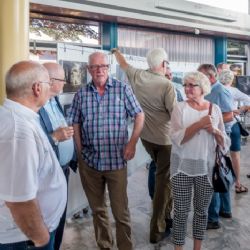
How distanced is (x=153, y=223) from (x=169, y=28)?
4655 millimetres

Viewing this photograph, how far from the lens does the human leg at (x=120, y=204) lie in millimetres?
2309

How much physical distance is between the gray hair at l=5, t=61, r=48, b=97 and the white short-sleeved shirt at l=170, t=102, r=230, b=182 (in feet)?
3.94

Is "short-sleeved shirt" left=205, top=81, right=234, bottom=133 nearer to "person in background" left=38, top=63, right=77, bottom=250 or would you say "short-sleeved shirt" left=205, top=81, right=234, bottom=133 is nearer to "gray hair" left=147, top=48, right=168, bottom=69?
"gray hair" left=147, top=48, right=168, bottom=69

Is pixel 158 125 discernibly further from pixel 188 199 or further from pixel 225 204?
pixel 225 204

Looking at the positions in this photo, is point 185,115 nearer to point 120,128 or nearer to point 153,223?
point 120,128

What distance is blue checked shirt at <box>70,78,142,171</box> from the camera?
2.25 m

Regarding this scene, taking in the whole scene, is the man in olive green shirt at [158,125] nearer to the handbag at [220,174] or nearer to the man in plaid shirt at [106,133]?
the man in plaid shirt at [106,133]

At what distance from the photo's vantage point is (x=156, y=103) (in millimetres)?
2641

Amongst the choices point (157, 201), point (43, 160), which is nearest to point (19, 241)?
point (43, 160)

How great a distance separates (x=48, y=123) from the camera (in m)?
1.91

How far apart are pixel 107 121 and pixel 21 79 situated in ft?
3.56

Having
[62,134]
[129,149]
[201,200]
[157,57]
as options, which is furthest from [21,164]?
[157,57]

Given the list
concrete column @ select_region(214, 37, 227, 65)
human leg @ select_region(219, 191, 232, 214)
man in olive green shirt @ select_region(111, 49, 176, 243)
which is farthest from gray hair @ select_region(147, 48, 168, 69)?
concrete column @ select_region(214, 37, 227, 65)

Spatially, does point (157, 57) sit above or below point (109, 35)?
below
